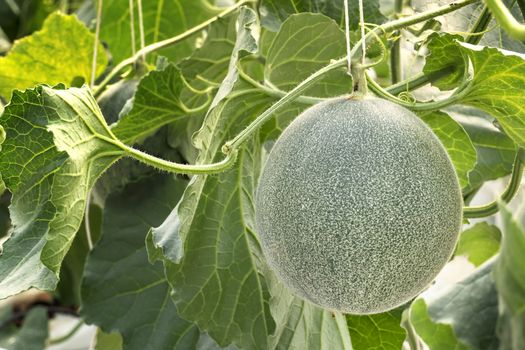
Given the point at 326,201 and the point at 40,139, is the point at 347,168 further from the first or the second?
the point at 40,139

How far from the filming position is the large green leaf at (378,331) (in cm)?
116

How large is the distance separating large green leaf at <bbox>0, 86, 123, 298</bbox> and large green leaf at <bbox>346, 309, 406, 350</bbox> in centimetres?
46

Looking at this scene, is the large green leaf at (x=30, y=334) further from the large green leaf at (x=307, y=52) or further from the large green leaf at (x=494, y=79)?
the large green leaf at (x=494, y=79)

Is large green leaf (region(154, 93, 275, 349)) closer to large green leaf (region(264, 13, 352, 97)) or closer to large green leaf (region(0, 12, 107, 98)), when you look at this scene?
large green leaf (region(264, 13, 352, 97))

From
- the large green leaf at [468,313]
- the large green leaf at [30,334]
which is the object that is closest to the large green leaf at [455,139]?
the large green leaf at [468,313]

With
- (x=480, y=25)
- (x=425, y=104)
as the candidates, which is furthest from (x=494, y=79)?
(x=480, y=25)

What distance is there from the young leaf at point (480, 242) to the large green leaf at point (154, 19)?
2.32ft

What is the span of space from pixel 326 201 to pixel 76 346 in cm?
200

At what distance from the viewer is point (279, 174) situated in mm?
786

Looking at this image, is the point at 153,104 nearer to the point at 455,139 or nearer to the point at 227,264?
the point at 227,264

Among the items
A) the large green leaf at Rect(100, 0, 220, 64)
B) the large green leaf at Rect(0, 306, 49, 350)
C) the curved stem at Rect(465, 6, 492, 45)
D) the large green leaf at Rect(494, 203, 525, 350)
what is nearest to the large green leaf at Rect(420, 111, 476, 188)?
the curved stem at Rect(465, 6, 492, 45)

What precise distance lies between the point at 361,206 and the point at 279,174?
0.32 feet

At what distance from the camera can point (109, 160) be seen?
92cm

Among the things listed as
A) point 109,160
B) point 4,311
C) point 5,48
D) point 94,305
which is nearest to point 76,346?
point 4,311
